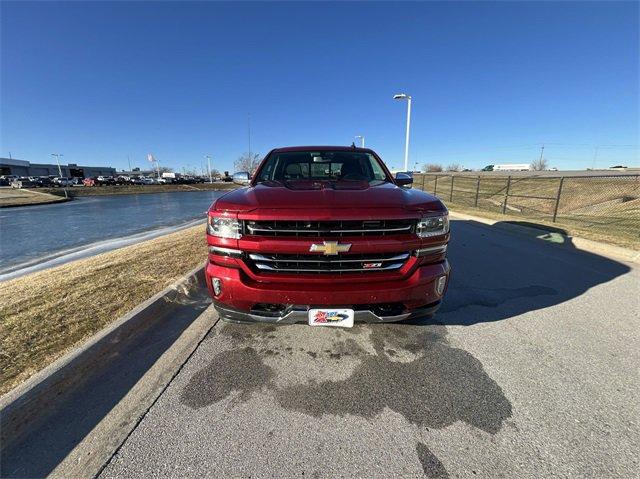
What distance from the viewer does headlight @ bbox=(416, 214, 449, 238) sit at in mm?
2498

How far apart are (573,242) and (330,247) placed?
7265 mm

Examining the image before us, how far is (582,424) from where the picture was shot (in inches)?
78.7

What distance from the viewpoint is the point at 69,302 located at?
3.69 m

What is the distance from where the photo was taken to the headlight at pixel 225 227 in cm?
244

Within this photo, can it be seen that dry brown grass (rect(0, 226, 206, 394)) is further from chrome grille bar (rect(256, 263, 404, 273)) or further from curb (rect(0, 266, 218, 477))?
chrome grille bar (rect(256, 263, 404, 273))

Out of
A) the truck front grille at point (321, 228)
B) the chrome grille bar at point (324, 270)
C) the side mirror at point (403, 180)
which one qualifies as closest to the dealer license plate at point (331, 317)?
the chrome grille bar at point (324, 270)

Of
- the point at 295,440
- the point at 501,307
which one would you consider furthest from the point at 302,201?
the point at 501,307

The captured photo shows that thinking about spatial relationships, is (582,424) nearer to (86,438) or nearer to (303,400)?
(303,400)

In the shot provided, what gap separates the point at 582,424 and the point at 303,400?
6.03 ft

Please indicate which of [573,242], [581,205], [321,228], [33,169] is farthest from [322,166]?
[33,169]

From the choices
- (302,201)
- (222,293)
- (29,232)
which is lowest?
(29,232)

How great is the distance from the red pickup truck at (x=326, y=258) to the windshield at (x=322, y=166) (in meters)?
1.39

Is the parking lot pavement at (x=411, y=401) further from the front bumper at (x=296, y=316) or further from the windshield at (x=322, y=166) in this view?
the windshield at (x=322, y=166)

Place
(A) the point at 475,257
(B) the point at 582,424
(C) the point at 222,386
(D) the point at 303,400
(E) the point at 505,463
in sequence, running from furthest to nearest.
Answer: (A) the point at 475,257 < (C) the point at 222,386 < (D) the point at 303,400 < (B) the point at 582,424 < (E) the point at 505,463
